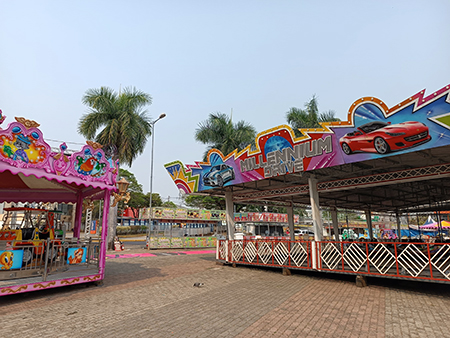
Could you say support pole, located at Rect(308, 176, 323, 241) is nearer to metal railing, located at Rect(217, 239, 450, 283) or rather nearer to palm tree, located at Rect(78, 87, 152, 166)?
metal railing, located at Rect(217, 239, 450, 283)

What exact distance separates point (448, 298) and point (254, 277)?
5941 millimetres

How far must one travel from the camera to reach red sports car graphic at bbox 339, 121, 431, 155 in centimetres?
697

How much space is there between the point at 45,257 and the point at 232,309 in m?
5.94

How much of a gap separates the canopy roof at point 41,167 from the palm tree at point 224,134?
1879cm

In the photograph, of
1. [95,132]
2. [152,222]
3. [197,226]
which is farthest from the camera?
[197,226]

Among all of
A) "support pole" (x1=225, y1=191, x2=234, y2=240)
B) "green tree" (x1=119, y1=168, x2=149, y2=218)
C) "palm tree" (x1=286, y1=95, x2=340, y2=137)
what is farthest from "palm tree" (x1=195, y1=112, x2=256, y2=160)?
"green tree" (x1=119, y1=168, x2=149, y2=218)

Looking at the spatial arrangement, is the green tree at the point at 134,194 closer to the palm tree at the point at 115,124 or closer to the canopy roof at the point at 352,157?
the palm tree at the point at 115,124

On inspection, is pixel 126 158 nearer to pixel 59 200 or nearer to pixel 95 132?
pixel 95 132

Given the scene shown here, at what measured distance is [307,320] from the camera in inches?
226

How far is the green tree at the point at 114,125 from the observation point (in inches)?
800

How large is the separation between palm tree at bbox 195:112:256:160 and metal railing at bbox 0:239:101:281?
20188 millimetres

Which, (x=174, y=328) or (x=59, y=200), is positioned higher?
(x=59, y=200)

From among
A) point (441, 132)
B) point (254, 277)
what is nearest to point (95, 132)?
point (254, 277)

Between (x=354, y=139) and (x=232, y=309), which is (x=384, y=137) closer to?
(x=354, y=139)
